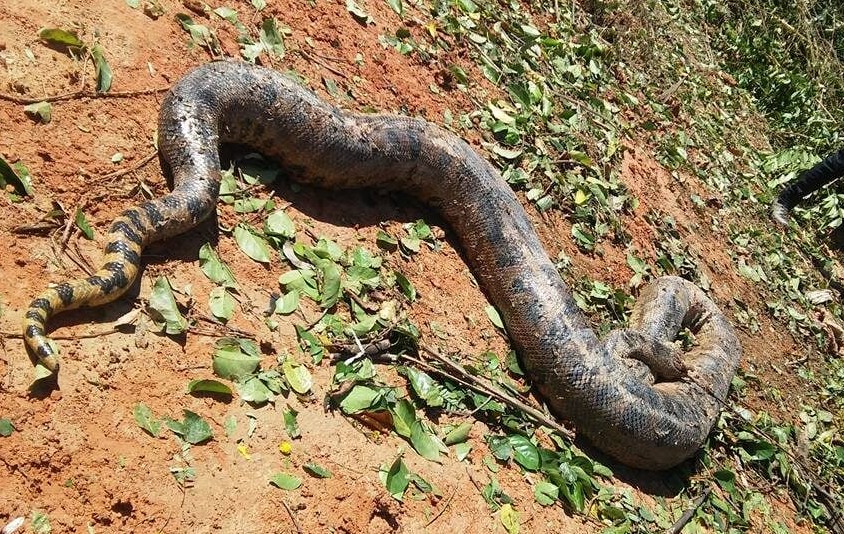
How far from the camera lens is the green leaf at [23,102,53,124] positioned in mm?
5246

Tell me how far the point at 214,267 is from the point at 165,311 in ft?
2.04

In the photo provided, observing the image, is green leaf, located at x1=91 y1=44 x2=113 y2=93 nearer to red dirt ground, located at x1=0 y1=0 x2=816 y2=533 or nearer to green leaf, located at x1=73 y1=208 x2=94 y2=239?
red dirt ground, located at x1=0 y1=0 x2=816 y2=533

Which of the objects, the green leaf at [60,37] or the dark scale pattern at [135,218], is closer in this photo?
the dark scale pattern at [135,218]

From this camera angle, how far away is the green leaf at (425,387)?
578cm

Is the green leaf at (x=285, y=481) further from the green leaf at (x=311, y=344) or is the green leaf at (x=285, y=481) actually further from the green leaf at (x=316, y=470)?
the green leaf at (x=311, y=344)

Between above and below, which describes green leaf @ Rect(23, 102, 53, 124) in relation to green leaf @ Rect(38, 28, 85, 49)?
below

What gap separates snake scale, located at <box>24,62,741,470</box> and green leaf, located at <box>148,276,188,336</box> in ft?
1.26

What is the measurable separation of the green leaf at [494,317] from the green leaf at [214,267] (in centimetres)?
264

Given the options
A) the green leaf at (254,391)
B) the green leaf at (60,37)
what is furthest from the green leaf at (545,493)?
the green leaf at (60,37)

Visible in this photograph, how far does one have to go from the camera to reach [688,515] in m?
6.96

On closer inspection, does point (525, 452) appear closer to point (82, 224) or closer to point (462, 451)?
point (462, 451)

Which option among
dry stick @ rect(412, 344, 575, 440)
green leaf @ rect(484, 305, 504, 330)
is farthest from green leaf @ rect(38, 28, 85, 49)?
green leaf @ rect(484, 305, 504, 330)

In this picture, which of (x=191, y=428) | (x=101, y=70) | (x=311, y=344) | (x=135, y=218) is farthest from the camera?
(x=101, y=70)

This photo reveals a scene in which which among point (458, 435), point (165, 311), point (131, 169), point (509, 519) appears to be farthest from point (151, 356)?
point (509, 519)
